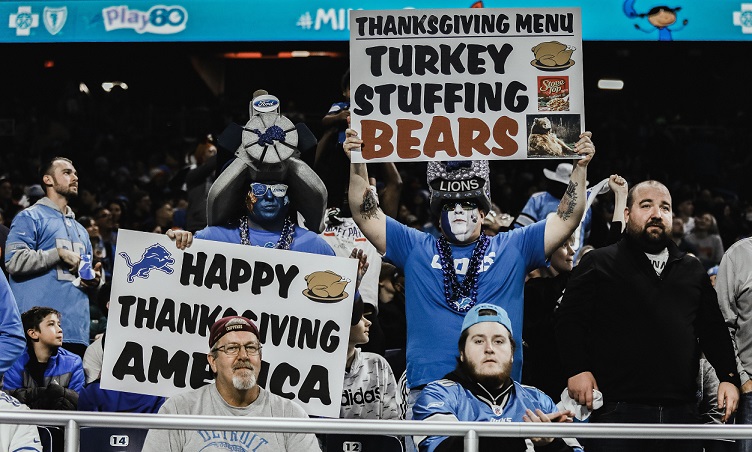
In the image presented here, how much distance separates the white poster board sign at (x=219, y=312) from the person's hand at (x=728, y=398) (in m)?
1.76

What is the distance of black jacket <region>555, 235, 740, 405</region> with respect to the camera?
6.25 metres

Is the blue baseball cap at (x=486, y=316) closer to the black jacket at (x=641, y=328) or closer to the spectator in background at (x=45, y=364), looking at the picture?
the black jacket at (x=641, y=328)

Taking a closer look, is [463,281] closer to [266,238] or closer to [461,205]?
[461,205]

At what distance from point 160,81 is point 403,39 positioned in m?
14.4

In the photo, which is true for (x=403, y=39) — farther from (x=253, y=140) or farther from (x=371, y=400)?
(x=371, y=400)

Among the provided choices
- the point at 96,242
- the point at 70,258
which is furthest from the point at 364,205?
the point at 96,242

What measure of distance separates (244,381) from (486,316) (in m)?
1.09

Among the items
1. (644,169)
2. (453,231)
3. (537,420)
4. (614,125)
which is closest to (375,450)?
(537,420)

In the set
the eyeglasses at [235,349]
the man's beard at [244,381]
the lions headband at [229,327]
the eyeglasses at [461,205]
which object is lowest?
the man's beard at [244,381]

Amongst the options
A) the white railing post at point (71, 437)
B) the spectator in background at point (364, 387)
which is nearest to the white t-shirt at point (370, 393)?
the spectator in background at point (364, 387)

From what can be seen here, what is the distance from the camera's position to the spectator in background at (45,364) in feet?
24.9

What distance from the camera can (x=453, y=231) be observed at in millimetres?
6625

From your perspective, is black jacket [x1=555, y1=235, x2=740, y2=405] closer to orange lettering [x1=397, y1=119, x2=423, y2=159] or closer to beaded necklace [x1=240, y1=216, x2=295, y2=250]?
orange lettering [x1=397, y1=119, x2=423, y2=159]

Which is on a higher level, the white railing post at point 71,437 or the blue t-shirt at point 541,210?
the blue t-shirt at point 541,210
